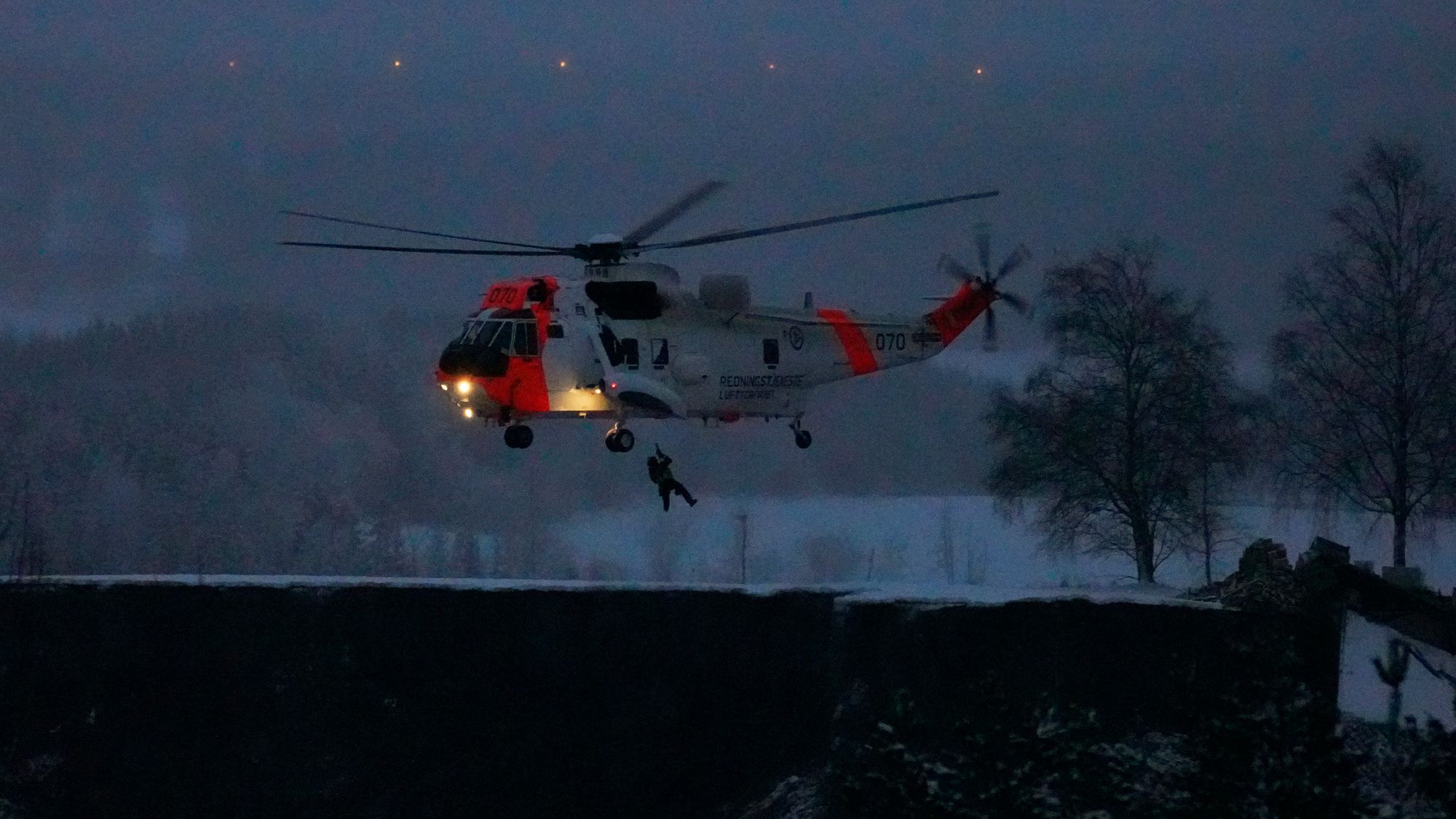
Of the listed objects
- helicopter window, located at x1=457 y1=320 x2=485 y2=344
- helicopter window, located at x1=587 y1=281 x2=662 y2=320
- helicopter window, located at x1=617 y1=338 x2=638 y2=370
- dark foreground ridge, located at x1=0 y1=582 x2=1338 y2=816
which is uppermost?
helicopter window, located at x1=587 y1=281 x2=662 y2=320

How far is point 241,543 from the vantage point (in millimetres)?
77625

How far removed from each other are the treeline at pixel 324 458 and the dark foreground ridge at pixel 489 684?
30.1 m

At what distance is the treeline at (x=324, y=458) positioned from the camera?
229 feet

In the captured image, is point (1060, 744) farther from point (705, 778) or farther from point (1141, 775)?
point (705, 778)

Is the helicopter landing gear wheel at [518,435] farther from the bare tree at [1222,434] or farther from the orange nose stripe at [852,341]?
the bare tree at [1222,434]

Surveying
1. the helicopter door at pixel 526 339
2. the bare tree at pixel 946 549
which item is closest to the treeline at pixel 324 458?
the bare tree at pixel 946 549

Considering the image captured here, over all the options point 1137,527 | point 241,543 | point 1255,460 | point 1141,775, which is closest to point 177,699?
point 1141,775

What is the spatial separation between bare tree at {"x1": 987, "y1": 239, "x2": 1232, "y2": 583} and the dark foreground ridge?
9.62 m

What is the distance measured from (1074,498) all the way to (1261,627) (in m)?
10.9

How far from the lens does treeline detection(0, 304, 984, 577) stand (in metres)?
69.9

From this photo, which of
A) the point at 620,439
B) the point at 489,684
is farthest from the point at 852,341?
the point at 489,684

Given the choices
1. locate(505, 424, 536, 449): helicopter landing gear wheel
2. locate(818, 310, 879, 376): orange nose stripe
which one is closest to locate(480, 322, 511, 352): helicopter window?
locate(505, 424, 536, 449): helicopter landing gear wheel

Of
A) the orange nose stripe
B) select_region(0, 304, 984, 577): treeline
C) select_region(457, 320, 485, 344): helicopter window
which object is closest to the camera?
select_region(457, 320, 485, 344): helicopter window

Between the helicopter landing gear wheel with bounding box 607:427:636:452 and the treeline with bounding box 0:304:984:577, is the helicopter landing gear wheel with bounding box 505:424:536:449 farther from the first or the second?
the treeline with bounding box 0:304:984:577
